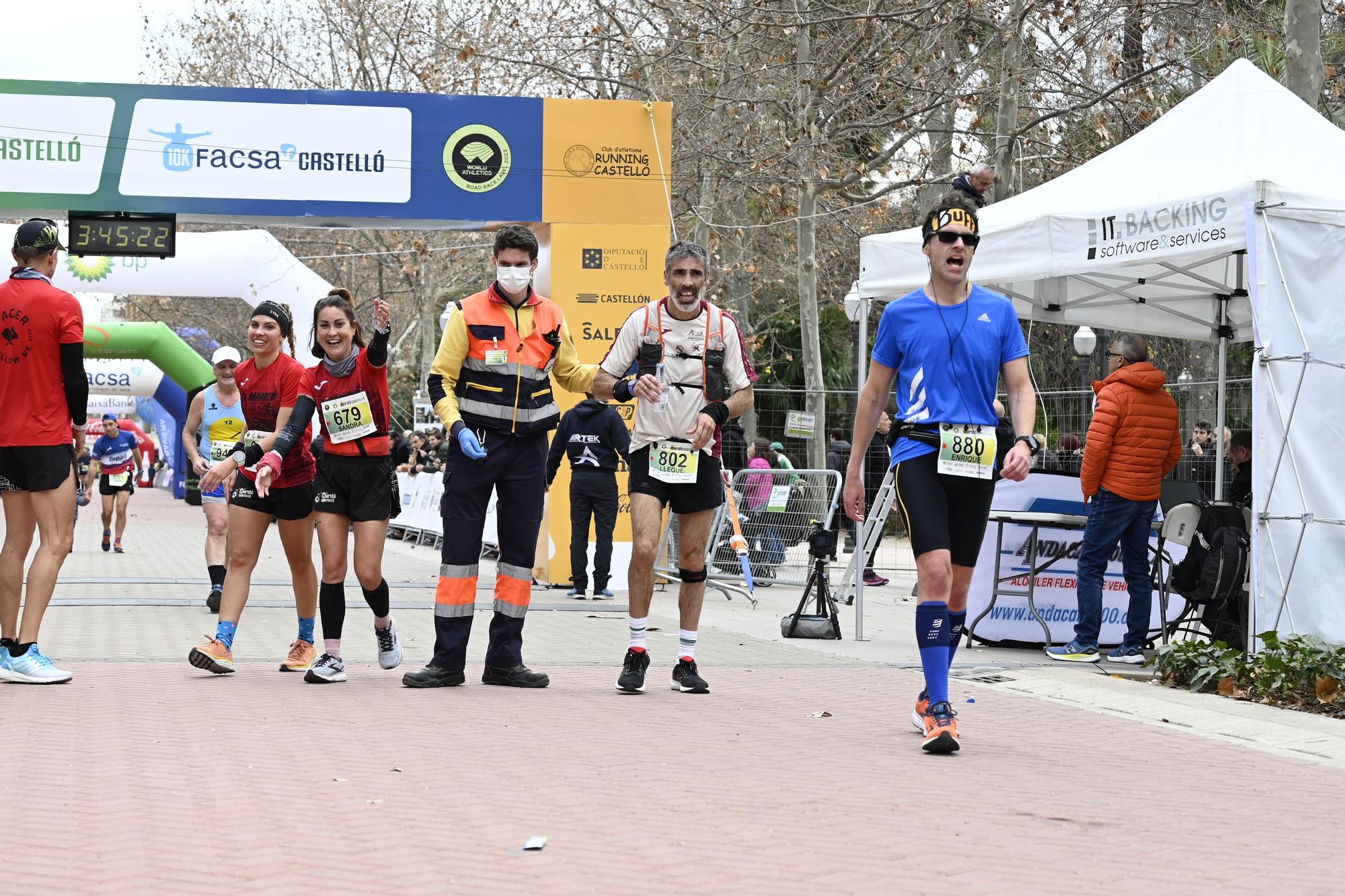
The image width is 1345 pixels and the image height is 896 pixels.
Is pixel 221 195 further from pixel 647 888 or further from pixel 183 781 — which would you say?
pixel 647 888

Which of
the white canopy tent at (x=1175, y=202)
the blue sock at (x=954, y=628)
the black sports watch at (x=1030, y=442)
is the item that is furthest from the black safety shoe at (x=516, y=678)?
the white canopy tent at (x=1175, y=202)

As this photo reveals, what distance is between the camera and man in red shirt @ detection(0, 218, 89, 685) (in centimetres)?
786

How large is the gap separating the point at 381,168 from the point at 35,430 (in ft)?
24.9

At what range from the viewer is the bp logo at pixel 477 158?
15070 millimetres

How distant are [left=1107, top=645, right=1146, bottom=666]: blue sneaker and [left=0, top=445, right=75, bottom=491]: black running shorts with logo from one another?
6.57m

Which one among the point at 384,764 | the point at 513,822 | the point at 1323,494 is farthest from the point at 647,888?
the point at 1323,494

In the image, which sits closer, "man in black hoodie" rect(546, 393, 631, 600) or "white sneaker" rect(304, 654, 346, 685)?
"white sneaker" rect(304, 654, 346, 685)

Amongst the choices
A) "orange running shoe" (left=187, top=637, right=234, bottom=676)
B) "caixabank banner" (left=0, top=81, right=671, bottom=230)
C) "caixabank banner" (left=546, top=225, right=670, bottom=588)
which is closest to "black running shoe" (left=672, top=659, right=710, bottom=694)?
"orange running shoe" (left=187, top=637, right=234, bottom=676)

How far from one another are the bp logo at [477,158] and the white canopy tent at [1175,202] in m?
4.84

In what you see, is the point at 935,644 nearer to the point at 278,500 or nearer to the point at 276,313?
the point at 278,500

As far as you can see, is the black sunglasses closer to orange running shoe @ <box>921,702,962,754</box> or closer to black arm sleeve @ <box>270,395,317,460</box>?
orange running shoe @ <box>921,702,962,754</box>

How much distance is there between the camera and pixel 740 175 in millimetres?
24297

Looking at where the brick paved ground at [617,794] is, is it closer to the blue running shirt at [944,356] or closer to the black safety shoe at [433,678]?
the black safety shoe at [433,678]

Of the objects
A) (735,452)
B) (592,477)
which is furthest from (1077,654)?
(735,452)
